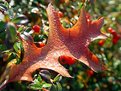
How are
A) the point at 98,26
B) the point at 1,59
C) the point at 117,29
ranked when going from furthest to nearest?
the point at 117,29
the point at 1,59
the point at 98,26

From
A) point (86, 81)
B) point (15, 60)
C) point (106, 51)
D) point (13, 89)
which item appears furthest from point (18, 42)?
point (106, 51)

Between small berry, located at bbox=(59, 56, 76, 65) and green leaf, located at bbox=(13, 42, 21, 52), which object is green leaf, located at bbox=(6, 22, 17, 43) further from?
small berry, located at bbox=(59, 56, 76, 65)

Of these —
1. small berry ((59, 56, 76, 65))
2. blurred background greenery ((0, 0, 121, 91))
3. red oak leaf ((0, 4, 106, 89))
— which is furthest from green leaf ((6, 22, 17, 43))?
small berry ((59, 56, 76, 65))

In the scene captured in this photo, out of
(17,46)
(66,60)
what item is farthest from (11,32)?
(66,60)

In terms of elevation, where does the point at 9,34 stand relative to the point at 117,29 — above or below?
above

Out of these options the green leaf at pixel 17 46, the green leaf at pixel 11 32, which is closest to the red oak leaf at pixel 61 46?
the green leaf at pixel 17 46

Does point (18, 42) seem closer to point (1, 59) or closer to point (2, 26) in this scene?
point (2, 26)
